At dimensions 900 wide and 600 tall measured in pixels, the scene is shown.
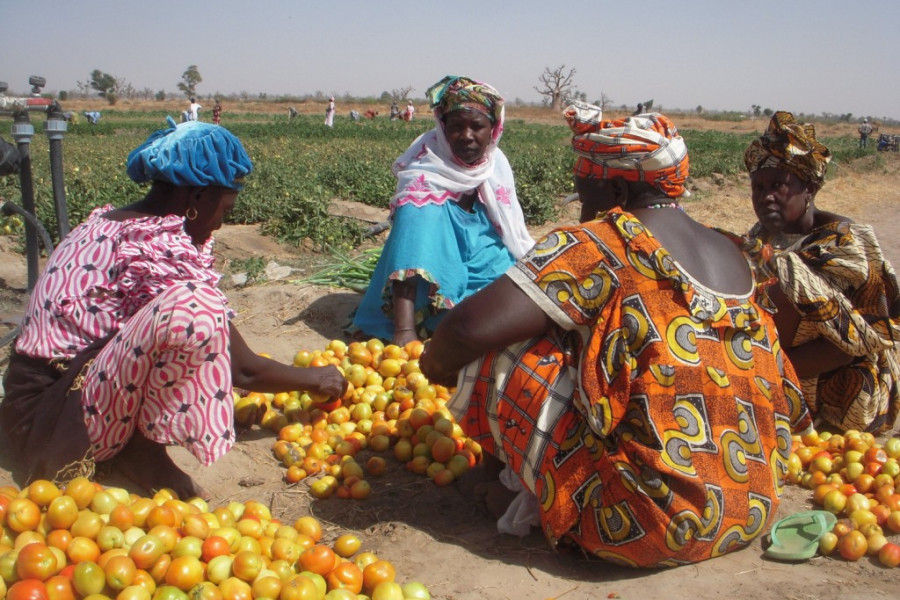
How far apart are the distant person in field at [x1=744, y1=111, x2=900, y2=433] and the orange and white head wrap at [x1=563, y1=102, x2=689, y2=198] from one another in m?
1.02

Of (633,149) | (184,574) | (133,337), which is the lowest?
(184,574)

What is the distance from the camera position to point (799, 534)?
2.50m

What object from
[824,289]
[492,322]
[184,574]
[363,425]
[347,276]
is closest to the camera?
[184,574]

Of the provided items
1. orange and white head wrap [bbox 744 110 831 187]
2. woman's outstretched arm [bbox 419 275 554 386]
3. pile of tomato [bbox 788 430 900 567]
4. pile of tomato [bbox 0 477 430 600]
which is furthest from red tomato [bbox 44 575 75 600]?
orange and white head wrap [bbox 744 110 831 187]

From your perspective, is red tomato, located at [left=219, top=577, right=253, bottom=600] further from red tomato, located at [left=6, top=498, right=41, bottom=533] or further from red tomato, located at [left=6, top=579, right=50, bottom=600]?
red tomato, located at [left=6, top=498, right=41, bottom=533]

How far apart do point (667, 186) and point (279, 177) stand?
8.90 metres


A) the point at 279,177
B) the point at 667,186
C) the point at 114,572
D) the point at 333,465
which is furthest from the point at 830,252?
the point at 279,177

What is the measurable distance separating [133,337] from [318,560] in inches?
36.3

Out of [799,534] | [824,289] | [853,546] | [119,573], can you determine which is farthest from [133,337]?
[824,289]

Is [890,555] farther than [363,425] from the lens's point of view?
No

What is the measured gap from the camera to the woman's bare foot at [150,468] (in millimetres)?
2662

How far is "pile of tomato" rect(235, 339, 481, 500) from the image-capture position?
3012 mm

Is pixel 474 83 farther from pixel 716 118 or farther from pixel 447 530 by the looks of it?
pixel 716 118

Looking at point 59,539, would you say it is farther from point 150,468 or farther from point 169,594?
point 150,468
